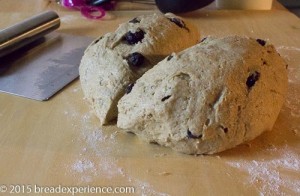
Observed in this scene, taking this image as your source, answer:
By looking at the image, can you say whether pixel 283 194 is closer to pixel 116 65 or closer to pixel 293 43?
pixel 116 65

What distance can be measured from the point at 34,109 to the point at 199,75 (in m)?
0.34

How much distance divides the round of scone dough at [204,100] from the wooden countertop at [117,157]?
Result: 0.09 feet

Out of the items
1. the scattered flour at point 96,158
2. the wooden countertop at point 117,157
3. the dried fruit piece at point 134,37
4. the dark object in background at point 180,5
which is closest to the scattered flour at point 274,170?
the wooden countertop at point 117,157

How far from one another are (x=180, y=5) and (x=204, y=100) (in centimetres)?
71

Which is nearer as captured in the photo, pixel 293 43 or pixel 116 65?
pixel 116 65

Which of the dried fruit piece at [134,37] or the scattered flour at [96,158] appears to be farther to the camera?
the dried fruit piece at [134,37]

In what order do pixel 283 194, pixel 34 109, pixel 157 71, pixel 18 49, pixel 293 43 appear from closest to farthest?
pixel 283 194 < pixel 157 71 < pixel 34 109 < pixel 18 49 < pixel 293 43

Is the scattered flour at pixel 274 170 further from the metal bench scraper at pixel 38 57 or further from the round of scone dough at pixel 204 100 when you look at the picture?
the metal bench scraper at pixel 38 57

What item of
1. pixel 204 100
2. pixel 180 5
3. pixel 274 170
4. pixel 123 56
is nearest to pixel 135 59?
pixel 123 56

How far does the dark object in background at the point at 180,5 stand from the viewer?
4.33 ft

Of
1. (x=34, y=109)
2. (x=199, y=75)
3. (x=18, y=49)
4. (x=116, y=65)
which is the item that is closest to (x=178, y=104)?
(x=199, y=75)

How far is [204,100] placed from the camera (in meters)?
0.67

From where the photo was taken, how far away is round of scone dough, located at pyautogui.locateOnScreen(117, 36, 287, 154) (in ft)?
2.21

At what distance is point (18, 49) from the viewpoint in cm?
103
